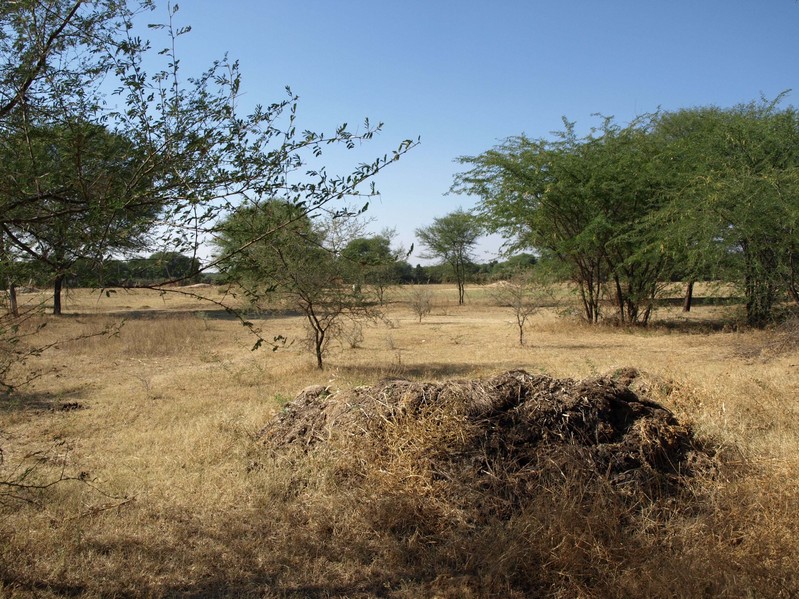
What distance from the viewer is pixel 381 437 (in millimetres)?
4867

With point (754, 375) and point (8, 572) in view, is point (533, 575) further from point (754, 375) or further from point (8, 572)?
point (754, 375)

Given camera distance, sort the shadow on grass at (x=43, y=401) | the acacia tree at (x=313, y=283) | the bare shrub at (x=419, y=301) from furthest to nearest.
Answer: the bare shrub at (x=419, y=301) < the shadow on grass at (x=43, y=401) < the acacia tree at (x=313, y=283)

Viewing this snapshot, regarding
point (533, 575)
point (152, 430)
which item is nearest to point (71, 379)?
point (152, 430)

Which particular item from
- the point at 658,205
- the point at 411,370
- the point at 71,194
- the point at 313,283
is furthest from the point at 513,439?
the point at 658,205

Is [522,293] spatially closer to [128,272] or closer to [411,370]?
[411,370]

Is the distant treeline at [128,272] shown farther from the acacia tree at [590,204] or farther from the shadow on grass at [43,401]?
the acacia tree at [590,204]

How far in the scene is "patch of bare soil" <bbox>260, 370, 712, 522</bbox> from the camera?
4320 millimetres

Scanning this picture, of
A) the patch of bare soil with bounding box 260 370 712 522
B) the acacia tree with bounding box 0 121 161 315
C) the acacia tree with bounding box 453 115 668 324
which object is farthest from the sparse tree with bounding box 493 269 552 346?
the acacia tree with bounding box 0 121 161 315

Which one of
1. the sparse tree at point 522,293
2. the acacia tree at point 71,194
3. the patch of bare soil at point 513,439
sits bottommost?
the patch of bare soil at point 513,439

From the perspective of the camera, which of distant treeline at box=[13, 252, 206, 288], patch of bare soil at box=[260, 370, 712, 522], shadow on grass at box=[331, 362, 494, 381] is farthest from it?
shadow on grass at box=[331, 362, 494, 381]

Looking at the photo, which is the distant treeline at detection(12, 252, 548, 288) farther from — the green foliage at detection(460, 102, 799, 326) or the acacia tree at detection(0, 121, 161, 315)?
the green foliage at detection(460, 102, 799, 326)

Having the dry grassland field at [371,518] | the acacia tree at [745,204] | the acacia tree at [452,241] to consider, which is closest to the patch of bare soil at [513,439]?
the dry grassland field at [371,518]

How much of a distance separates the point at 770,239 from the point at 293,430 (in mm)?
12885

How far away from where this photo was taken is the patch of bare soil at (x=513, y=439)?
4.32 metres
